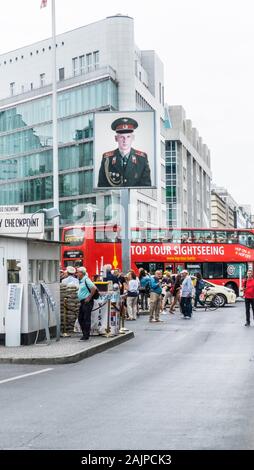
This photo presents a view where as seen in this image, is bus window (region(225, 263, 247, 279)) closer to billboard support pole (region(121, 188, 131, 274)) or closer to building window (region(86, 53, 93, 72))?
billboard support pole (region(121, 188, 131, 274))

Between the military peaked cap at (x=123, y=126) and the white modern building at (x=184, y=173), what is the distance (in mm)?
70995

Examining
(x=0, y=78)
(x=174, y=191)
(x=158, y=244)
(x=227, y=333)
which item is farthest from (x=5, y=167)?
(x=227, y=333)

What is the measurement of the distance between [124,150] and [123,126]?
1.03 m

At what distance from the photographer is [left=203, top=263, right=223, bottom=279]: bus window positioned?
47750mm

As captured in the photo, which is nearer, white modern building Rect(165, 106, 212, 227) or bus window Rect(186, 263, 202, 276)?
bus window Rect(186, 263, 202, 276)

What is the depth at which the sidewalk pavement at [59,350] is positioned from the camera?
15.5 metres

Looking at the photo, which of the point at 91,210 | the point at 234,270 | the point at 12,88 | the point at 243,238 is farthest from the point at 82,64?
the point at 234,270

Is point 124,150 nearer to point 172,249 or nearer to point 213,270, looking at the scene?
point 172,249

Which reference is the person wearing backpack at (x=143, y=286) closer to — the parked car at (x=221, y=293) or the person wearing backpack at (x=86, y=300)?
the parked car at (x=221, y=293)

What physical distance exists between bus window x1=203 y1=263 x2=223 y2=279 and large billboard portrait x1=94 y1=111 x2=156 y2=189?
15.2 meters

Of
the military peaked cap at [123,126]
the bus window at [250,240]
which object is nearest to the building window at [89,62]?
the bus window at [250,240]

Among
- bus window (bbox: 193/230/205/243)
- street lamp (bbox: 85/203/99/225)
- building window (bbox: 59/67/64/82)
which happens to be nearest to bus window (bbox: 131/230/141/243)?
bus window (bbox: 193/230/205/243)

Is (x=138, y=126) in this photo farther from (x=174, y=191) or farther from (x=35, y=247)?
(x=174, y=191)

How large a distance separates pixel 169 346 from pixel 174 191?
293 feet
